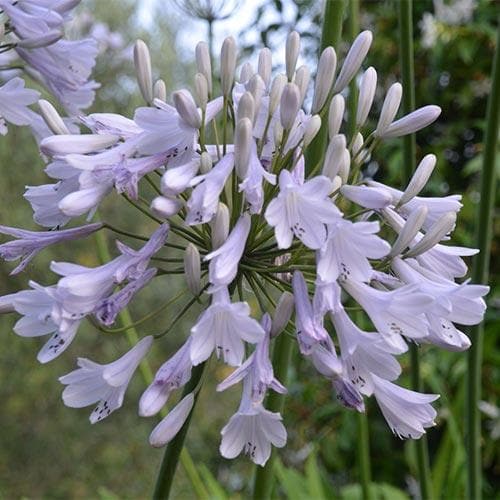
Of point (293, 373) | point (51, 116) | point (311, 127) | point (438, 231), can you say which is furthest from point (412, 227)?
point (293, 373)

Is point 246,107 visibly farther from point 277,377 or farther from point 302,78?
point 277,377

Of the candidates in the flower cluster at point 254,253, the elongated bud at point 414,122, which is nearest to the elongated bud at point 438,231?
the flower cluster at point 254,253

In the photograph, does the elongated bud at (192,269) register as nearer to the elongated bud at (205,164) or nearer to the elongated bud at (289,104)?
the elongated bud at (205,164)

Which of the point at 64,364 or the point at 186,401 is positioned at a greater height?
the point at 186,401

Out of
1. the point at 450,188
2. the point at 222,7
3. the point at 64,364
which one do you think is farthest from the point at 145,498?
the point at 222,7

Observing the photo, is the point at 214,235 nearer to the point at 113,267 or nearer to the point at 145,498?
the point at 113,267

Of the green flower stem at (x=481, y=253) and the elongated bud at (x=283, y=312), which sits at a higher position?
the elongated bud at (x=283, y=312)
